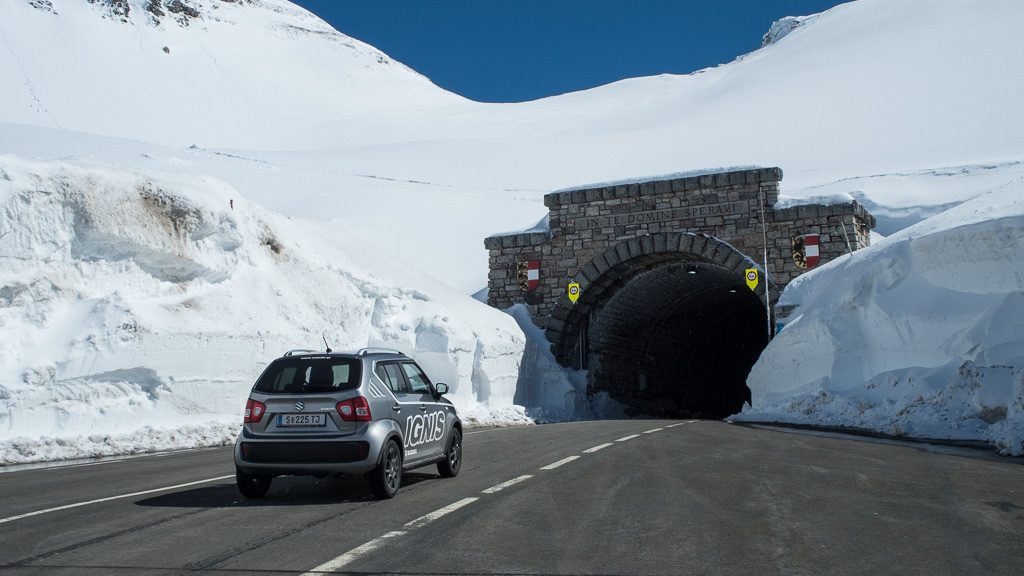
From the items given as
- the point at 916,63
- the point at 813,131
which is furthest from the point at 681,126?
the point at 916,63

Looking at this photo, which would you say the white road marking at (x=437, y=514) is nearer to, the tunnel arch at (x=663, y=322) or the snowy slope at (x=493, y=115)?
the tunnel arch at (x=663, y=322)

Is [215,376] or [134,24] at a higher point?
[134,24]

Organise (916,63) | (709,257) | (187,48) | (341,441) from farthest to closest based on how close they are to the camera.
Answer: (187,48) < (916,63) < (709,257) < (341,441)

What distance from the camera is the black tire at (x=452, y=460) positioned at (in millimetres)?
9984

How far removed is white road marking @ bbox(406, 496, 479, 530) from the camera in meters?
6.85

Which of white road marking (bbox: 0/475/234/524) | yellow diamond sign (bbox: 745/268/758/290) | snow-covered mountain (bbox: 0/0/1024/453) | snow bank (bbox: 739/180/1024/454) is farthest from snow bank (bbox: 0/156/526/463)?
yellow diamond sign (bbox: 745/268/758/290)

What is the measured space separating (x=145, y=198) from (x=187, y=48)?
104 m

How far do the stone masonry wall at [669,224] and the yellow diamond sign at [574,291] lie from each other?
38cm

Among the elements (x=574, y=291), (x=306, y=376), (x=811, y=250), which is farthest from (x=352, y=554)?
(x=574, y=291)

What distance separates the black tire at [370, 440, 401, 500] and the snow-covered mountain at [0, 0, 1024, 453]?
7.67 meters

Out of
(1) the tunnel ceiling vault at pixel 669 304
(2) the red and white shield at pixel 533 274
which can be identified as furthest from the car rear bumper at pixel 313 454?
(1) the tunnel ceiling vault at pixel 669 304

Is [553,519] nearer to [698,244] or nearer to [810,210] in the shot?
[810,210]

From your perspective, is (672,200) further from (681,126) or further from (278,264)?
(681,126)

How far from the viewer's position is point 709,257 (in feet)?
87.1
